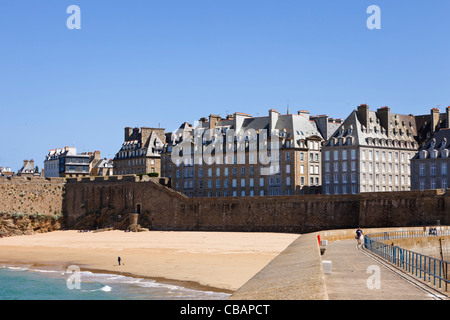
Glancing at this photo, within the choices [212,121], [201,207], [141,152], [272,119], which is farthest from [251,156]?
[141,152]

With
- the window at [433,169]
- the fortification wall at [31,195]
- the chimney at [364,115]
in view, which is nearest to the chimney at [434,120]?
the window at [433,169]

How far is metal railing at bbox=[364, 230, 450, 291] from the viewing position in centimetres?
1894

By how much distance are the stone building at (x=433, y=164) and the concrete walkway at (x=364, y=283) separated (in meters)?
40.6

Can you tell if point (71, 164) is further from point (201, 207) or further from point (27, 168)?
point (201, 207)

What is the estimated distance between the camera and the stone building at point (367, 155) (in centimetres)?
6800

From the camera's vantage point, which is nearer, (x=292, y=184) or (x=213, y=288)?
(x=213, y=288)

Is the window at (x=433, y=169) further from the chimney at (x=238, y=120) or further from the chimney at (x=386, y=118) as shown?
the chimney at (x=238, y=120)

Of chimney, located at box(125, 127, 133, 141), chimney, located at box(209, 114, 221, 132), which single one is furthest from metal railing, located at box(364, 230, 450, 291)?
chimney, located at box(125, 127, 133, 141)

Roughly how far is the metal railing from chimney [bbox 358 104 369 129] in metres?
27.7

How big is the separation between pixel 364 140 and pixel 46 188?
38.2m

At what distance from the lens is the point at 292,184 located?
69875 millimetres

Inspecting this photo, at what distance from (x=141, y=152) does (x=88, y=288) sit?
61988mm
